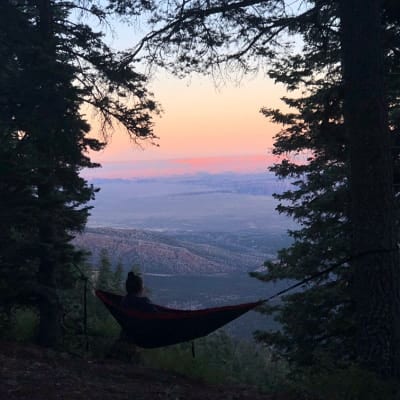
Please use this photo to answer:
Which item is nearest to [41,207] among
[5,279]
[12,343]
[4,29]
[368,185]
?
[5,279]

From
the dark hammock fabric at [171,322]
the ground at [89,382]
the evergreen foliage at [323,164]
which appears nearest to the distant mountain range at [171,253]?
the evergreen foliage at [323,164]

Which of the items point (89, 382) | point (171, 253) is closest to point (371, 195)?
point (89, 382)

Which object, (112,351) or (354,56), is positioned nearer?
(354,56)

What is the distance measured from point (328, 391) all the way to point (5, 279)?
6.23 meters

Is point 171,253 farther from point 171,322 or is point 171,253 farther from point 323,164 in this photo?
point 171,322

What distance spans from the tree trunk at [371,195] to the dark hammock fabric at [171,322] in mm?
1214

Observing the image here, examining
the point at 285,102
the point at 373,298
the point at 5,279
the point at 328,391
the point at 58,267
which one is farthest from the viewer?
the point at 285,102

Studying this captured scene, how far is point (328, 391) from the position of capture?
4.93m

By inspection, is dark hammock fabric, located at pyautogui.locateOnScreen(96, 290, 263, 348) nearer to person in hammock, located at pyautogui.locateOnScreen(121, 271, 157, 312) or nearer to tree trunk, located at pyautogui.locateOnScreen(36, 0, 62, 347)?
person in hammock, located at pyautogui.locateOnScreen(121, 271, 157, 312)

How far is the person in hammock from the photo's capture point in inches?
277

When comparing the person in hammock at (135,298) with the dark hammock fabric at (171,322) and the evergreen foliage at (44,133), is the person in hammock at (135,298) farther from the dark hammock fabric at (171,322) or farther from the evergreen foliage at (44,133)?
the evergreen foliage at (44,133)

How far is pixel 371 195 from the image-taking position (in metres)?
5.42

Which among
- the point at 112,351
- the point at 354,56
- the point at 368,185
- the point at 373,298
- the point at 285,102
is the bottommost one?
the point at 112,351

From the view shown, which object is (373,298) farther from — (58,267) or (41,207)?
(58,267)
